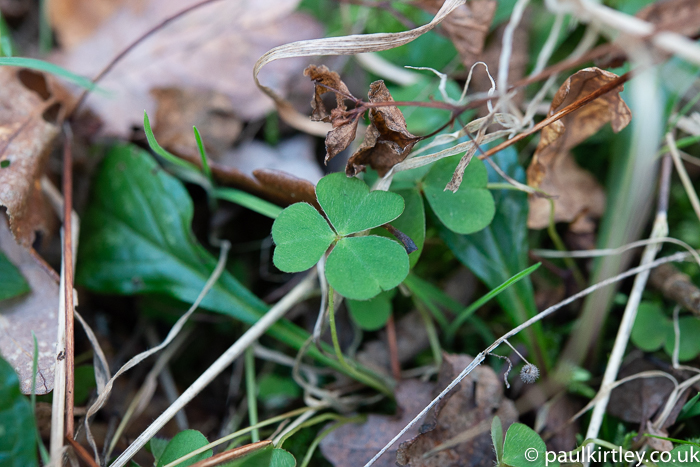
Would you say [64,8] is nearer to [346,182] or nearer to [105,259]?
[105,259]

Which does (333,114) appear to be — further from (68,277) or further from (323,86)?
(68,277)

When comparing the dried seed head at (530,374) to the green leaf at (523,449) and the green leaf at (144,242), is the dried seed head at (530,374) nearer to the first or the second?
the green leaf at (523,449)

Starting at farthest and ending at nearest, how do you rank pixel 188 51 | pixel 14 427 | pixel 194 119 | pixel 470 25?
pixel 188 51
pixel 194 119
pixel 470 25
pixel 14 427

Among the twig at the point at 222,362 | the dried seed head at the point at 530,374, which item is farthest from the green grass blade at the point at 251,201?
the dried seed head at the point at 530,374

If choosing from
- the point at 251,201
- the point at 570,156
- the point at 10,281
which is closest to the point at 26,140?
the point at 10,281

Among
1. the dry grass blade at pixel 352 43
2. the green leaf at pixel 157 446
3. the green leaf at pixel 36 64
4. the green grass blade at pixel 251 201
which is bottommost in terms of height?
the green leaf at pixel 157 446

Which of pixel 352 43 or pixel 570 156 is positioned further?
pixel 570 156
